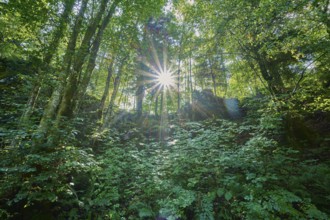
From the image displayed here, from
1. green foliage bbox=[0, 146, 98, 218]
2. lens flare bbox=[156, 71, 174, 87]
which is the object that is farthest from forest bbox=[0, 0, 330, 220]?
lens flare bbox=[156, 71, 174, 87]

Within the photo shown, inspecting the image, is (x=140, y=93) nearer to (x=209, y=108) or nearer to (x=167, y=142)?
(x=209, y=108)

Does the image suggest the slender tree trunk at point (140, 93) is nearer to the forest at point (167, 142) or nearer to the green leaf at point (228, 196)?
the forest at point (167, 142)

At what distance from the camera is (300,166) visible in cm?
443

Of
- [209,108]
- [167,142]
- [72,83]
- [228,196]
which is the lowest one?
[228,196]

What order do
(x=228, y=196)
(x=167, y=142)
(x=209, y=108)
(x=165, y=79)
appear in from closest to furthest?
1. (x=228, y=196)
2. (x=167, y=142)
3. (x=209, y=108)
4. (x=165, y=79)

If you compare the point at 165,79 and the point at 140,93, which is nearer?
the point at 140,93

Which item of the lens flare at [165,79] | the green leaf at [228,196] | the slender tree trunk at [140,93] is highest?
the lens flare at [165,79]

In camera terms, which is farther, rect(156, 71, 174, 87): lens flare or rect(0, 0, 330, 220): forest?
rect(156, 71, 174, 87): lens flare

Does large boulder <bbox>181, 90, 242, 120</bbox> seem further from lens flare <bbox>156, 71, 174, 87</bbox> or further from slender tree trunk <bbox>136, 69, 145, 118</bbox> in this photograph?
slender tree trunk <bbox>136, 69, 145, 118</bbox>

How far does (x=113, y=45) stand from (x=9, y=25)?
395cm

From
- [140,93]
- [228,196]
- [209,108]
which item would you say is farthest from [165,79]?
[228,196]

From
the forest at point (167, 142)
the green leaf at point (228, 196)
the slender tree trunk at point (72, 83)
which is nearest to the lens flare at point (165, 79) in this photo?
the forest at point (167, 142)

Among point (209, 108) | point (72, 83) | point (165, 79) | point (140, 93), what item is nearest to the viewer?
point (72, 83)

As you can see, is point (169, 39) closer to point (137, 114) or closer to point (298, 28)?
point (137, 114)
